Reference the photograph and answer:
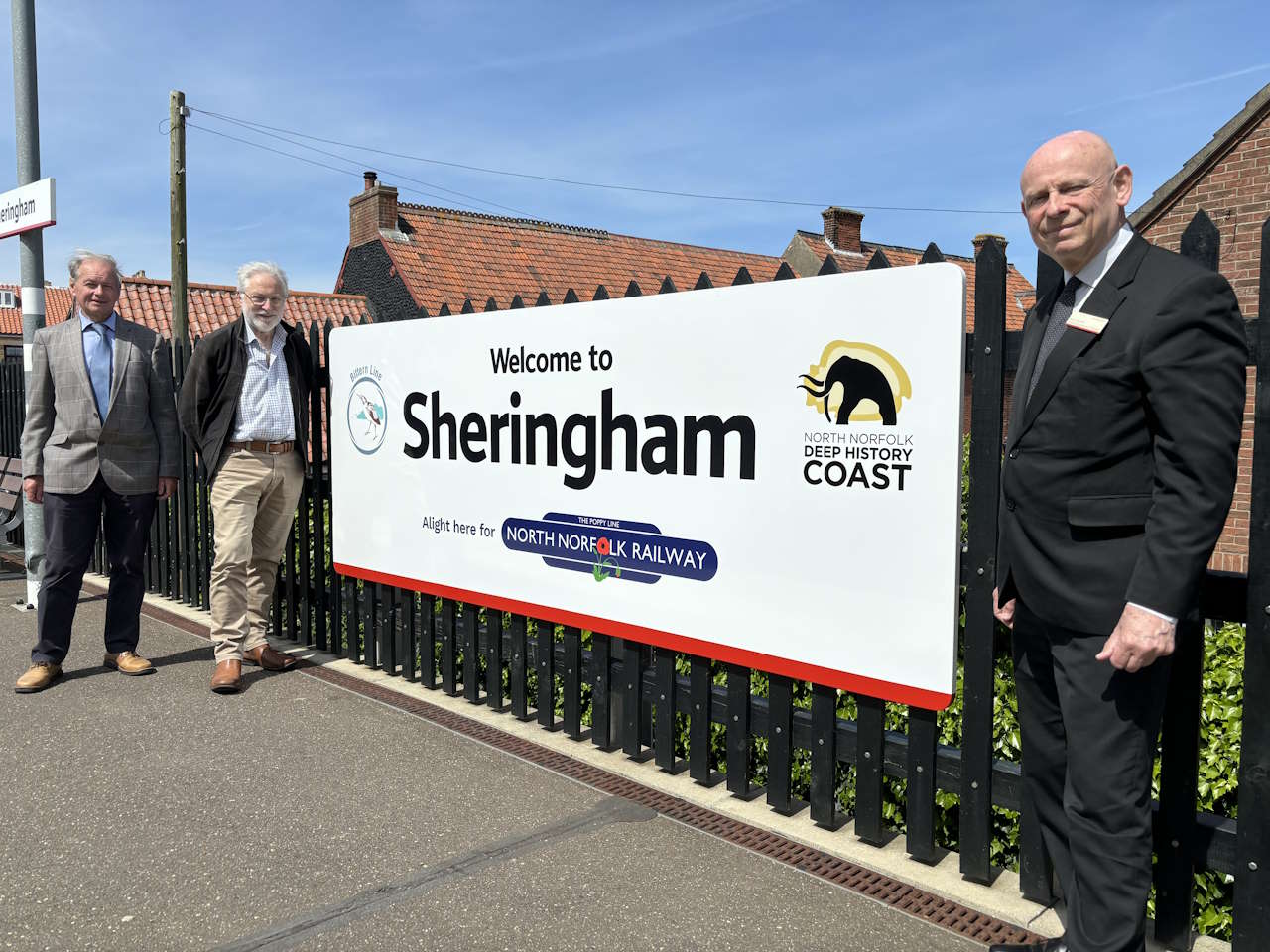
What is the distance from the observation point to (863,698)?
333 centimetres

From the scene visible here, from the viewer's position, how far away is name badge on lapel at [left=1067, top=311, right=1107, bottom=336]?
2.20m

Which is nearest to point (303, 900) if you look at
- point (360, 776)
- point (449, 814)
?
point (449, 814)

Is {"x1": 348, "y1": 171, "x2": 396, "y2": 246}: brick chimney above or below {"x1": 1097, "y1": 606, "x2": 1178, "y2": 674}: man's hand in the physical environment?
above

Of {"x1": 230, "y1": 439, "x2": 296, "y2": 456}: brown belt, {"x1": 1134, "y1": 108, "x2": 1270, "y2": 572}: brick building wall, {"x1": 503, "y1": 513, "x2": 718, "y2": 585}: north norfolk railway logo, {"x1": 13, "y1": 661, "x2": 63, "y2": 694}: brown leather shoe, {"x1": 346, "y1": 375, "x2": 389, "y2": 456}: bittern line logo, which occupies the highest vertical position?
{"x1": 1134, "y1": 108, "x2": 1270, "y2": 572}: brick building wall

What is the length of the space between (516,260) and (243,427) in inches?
845

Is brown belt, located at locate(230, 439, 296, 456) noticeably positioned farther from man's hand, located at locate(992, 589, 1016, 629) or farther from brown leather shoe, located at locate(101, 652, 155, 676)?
man's hand, located at locate(992, 589, 1016, 629)

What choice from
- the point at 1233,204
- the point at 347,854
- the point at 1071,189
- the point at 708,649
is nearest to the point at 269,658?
the point at 347,854

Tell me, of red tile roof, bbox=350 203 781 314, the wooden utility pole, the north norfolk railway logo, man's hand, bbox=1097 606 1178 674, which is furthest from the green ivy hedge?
red tile roof, bbox=350 203 781 314

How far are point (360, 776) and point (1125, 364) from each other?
314 cm

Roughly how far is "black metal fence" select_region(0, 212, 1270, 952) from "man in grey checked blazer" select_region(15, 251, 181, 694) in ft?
2.93

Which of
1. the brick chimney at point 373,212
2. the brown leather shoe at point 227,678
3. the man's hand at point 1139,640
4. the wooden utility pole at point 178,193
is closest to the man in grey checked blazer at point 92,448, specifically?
the brown leather shoe at point 227,678

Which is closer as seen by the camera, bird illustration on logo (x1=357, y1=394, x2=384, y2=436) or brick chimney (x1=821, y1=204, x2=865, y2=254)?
bird illustration on logo (x1=357, y1=394, x2=384, y2=436)

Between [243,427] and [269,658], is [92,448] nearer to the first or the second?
[243,427]

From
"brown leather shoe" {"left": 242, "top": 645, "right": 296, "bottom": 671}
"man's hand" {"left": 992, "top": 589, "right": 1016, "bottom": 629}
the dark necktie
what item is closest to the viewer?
the dark necktie
